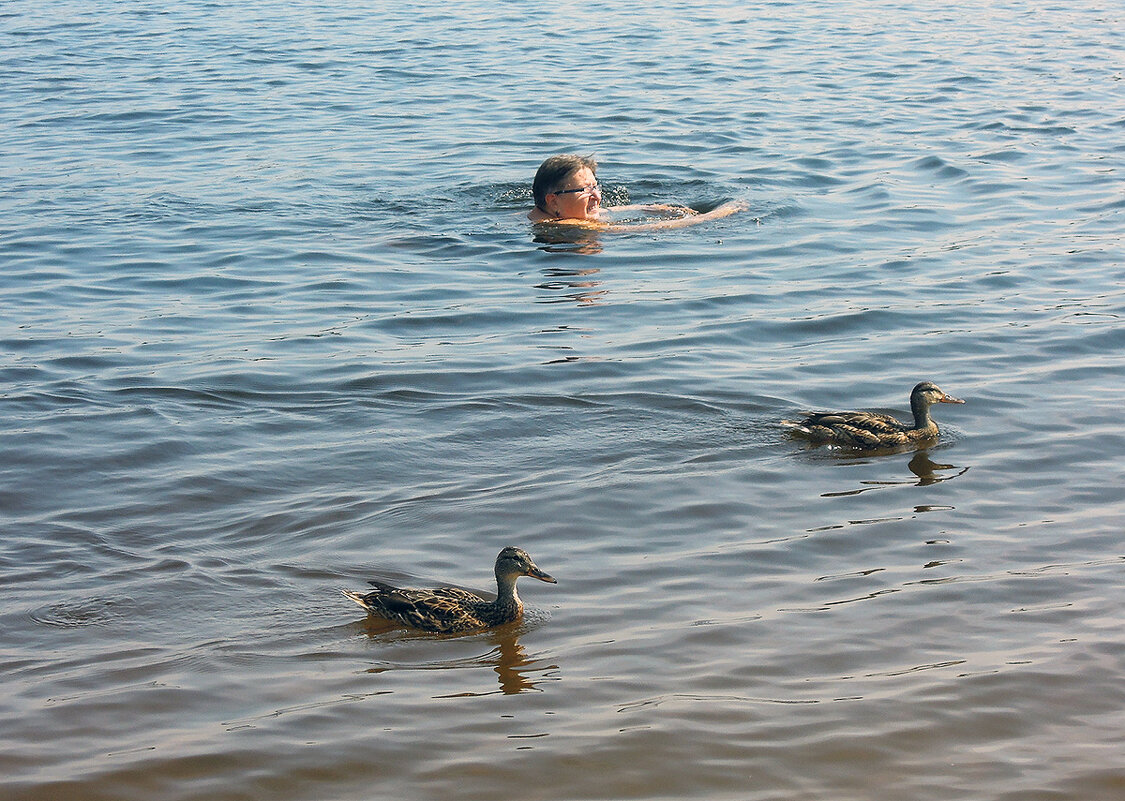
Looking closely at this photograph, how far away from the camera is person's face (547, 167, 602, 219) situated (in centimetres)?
1384

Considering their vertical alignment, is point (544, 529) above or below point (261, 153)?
below

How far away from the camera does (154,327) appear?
36.9 ft

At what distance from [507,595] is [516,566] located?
156 mm

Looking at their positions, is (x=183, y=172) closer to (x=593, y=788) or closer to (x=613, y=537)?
(x=613, y=537)

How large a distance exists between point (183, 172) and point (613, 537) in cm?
1116

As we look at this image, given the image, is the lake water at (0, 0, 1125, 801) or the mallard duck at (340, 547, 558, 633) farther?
the mallard duck at (340, 547, 558, 633)

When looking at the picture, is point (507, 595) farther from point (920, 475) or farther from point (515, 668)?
point (920, 475)

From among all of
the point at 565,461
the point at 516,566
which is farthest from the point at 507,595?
the point at 565,461

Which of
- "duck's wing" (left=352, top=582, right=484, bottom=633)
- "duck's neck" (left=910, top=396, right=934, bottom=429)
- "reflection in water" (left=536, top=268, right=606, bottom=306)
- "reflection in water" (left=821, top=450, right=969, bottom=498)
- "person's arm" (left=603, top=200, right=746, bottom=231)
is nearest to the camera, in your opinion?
"duck's wing" (left=352, top=582, right=484, bottom=633)

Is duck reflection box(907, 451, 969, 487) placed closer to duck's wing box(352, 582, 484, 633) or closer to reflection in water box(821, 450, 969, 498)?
reflection in water box(821, 450, 969, 498)

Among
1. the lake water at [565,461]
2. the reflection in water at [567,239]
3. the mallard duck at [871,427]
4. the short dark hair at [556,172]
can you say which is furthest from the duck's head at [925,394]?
the short dark hair at [556,172]

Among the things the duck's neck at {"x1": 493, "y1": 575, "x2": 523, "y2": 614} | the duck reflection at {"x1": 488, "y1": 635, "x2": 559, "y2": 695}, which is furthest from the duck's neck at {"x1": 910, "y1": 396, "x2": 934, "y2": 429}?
the duck reflection at {"x1": 488, "y1": 635, "x2": 559, "y2": 695}

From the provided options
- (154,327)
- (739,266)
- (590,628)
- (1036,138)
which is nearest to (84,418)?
(154,327)

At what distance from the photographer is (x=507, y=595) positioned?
6.55 m
